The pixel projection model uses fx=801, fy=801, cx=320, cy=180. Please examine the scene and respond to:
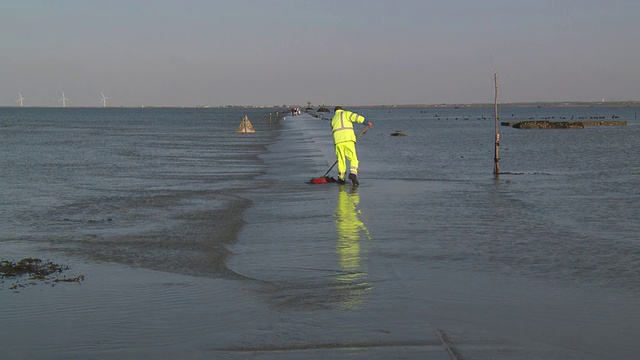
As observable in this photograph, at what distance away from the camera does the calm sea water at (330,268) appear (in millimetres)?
5820

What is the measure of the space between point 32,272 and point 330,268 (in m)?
3.08

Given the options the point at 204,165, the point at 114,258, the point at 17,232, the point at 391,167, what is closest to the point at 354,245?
the point at 114,258

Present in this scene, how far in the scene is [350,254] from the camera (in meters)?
9.08

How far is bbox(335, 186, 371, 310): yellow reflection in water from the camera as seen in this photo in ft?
23.4

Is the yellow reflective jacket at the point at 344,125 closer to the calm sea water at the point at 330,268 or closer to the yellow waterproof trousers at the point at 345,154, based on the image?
the yellow waterproof trousers at the point at 345,154

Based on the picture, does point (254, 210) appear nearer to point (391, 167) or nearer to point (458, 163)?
point (391, 167)

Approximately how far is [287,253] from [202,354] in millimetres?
3832

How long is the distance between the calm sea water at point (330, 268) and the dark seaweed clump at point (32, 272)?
27 centimetres

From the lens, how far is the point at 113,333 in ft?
19.7

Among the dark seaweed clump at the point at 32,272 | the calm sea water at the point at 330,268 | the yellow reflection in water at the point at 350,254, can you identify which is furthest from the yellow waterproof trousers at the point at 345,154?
the dark seaweed clump at the point at 32,272

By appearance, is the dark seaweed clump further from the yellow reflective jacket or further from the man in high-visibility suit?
the yellow reflective jacket

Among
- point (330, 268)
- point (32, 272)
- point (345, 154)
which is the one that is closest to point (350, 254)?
point (330, 268)

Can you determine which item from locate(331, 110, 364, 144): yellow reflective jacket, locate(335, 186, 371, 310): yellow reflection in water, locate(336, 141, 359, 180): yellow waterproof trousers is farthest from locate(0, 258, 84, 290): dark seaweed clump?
locate(331, 110, 364, 144): yellow reflective jacket

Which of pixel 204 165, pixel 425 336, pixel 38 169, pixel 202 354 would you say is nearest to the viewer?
pixel 202 354
